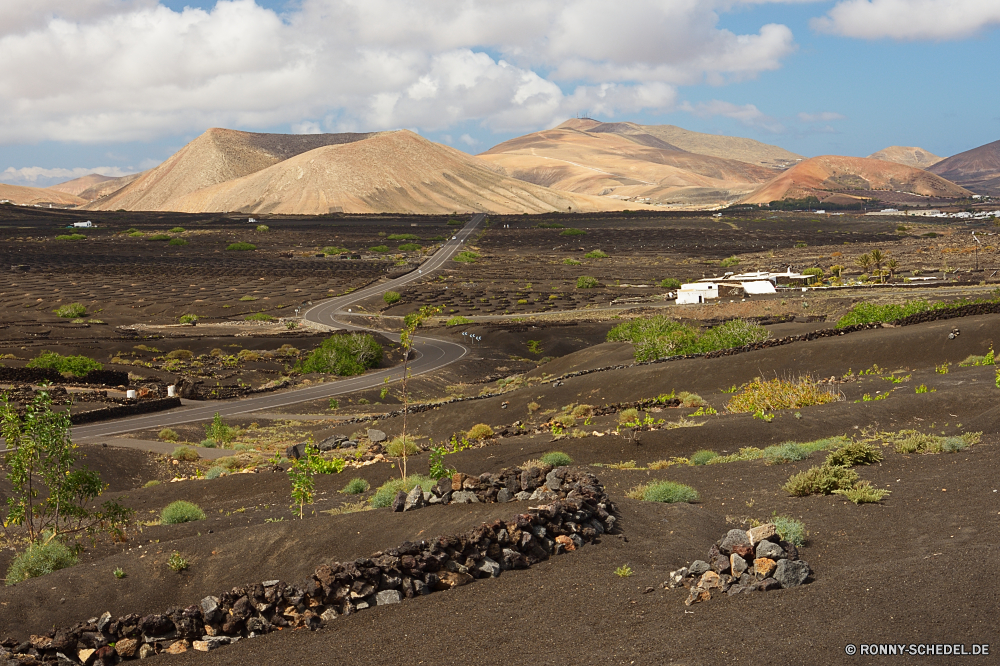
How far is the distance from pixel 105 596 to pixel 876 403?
694 inches

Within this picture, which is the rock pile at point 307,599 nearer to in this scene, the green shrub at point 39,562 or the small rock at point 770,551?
the small rock at point 770,551

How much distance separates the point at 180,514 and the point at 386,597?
865 centimetres

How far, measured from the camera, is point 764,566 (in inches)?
367

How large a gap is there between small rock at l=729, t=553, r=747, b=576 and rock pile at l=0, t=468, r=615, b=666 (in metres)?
2.46

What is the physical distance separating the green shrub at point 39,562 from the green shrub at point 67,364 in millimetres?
39227

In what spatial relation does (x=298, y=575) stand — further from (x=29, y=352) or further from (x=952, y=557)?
(x=29, y=352)

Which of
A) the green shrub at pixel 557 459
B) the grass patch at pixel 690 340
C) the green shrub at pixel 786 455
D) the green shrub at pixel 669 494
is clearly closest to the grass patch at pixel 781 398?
the green shrub at pixel 786 455

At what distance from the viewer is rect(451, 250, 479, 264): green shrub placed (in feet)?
428

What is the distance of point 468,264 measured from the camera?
417 feet

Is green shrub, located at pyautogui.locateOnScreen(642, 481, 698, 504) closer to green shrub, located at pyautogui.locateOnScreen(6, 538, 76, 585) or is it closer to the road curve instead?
green shrub, located at pyautogui.locateOnScreen(6, 538, 76, 585)

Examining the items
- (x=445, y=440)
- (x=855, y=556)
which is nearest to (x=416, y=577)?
(x=855, y=556)

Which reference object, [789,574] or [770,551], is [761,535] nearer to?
[770,551]

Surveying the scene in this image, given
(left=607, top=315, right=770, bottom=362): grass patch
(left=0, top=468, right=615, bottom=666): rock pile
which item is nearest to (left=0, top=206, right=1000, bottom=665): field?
(left=0, top=468, right=615, bottom=666): rock pile

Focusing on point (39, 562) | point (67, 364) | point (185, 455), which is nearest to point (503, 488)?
point (39, 562)
